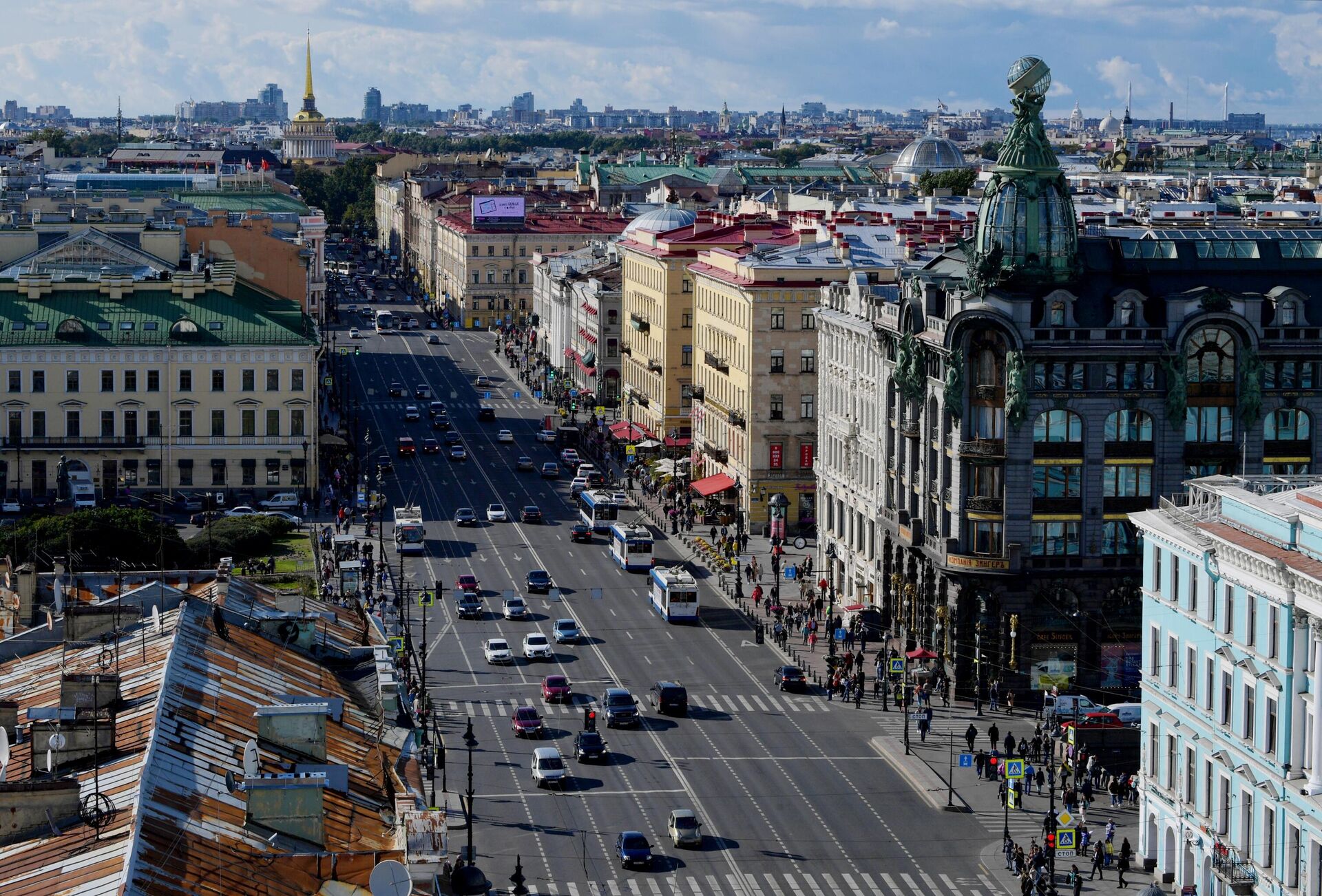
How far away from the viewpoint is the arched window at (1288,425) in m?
94.7

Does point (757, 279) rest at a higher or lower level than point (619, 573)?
higher

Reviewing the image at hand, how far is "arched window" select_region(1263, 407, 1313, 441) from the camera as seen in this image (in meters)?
94.7

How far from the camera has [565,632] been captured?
104 metres

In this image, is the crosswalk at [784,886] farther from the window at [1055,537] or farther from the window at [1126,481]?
the window at [1126,481]

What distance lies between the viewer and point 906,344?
328ft

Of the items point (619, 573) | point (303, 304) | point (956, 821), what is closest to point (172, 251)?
point (303, 304)

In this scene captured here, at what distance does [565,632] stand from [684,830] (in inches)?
1208

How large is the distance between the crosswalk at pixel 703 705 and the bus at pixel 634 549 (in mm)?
25802

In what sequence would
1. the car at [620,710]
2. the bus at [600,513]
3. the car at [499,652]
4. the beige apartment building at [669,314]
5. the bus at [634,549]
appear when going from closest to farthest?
the car at [620,710], the car at [499,652], the bus at [634,549], the bus at [600,513], the beige apartment building at [669,314]

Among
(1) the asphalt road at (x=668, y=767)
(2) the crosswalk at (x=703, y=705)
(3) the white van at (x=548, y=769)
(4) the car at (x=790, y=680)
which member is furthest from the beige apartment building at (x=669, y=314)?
(3) the white van at (x=548, y=769)

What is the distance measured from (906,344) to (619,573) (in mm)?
26845

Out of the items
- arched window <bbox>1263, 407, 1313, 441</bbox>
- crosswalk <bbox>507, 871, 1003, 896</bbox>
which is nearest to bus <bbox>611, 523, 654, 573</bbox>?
arched window <bbox>1263, 407, 1313, 441</bbox>

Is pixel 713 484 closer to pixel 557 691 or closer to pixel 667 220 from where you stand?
pixel 667 220

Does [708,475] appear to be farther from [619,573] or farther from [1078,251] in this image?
[1078,251]
